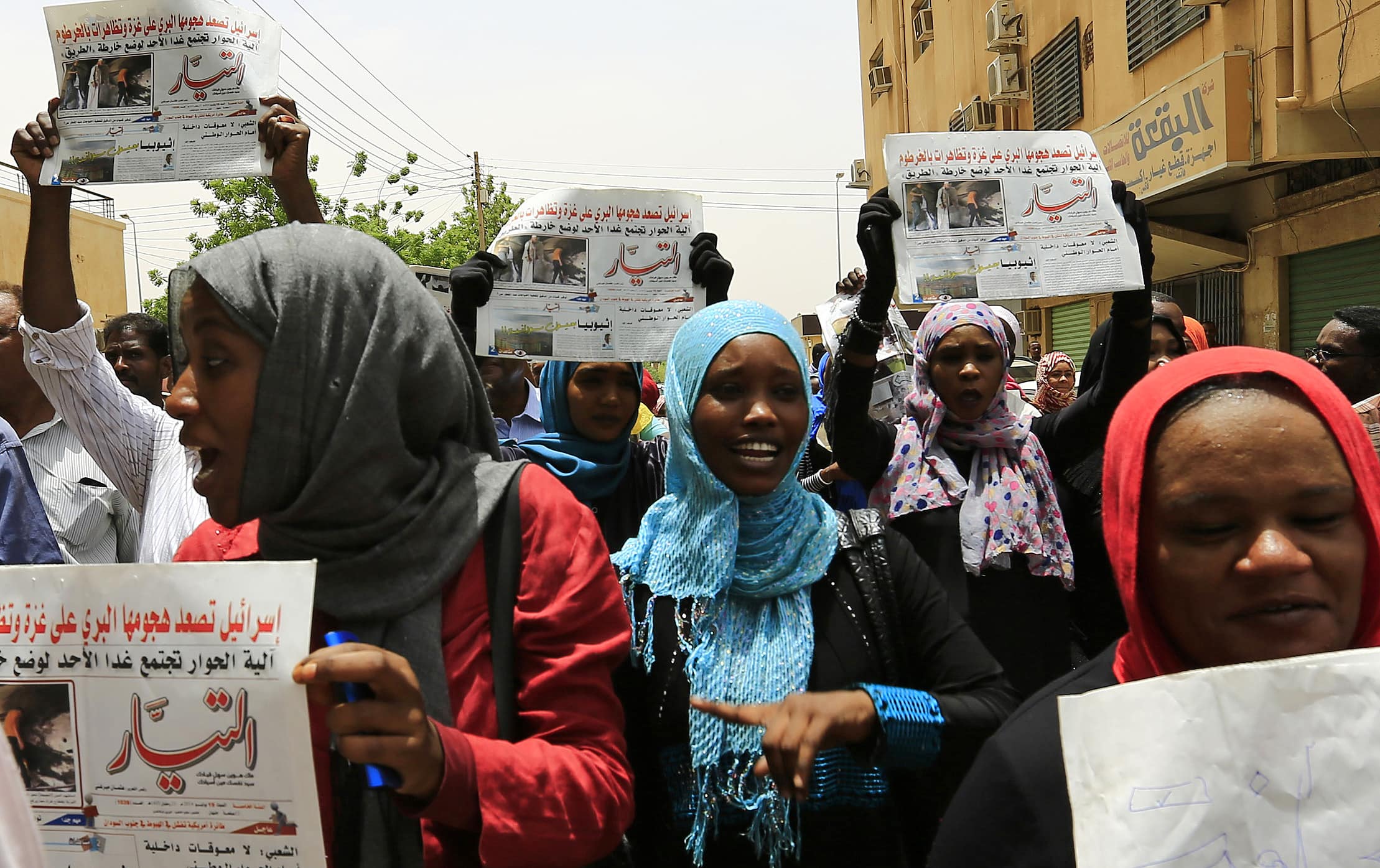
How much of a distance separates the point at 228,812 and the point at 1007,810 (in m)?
0.89

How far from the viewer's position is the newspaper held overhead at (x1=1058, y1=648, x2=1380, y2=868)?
1.08m

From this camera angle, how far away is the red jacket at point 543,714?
4.34 feet

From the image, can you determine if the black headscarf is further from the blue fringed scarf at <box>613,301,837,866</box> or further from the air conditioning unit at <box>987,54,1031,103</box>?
the air conditioning unit at <box>987,54,1031,103</box>

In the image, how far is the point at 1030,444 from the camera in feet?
10.7

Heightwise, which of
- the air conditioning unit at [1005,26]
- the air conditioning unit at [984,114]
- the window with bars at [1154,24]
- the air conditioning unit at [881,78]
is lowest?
the window with bars at [1154,24]

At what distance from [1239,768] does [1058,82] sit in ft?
49.7

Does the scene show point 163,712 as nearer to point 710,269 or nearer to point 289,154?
point 289,154

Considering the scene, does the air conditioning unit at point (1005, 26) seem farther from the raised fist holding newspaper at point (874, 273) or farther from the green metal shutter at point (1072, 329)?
the raised fist holding newspaper at point (874, 273)

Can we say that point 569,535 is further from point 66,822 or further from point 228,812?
point 66,822

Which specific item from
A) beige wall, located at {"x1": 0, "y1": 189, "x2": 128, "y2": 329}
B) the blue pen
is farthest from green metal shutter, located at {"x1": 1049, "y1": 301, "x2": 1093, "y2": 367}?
beige wall, located at {"x1": 0, "y1": 189, "x2": 128, "y2": 329}

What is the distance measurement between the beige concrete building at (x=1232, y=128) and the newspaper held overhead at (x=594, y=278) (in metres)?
6.64

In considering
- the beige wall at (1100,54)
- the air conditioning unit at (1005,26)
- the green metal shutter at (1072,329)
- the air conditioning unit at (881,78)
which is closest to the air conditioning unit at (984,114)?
the beige wall at (1100,54)

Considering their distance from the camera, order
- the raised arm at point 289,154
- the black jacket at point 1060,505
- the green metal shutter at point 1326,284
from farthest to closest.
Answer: the green metal shutter at point 1326,284 < the black jacket at point 1060,505 < the raised arm at point 289,154

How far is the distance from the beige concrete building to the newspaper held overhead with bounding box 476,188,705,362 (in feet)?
21.8
